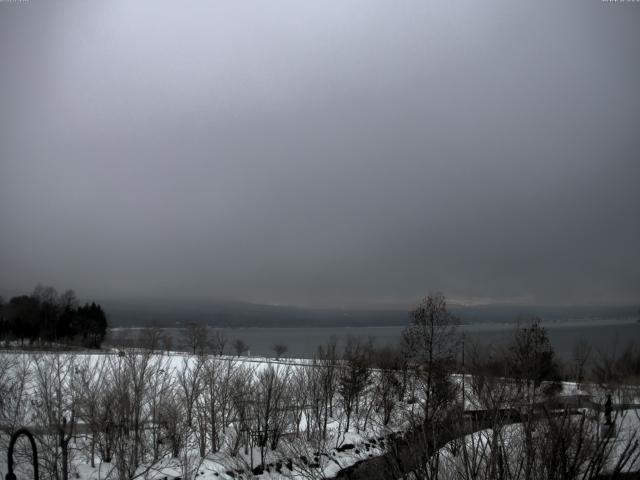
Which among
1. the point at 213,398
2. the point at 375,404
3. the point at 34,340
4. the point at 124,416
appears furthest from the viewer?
the point at 34,340

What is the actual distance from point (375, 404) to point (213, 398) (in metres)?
19.2

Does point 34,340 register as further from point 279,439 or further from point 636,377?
point 636,377

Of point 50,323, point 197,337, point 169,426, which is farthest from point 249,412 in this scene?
point 50,323

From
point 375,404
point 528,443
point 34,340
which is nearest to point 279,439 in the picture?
point 375,404

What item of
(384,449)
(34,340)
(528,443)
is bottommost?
(34,340)

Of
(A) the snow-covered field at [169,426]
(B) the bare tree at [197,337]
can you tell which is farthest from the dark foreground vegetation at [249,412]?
(B) the bare tree at [197,337]

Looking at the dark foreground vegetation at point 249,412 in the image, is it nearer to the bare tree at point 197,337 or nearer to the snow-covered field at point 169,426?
the snow-covered field at point 169,426

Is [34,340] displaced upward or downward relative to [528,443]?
downward

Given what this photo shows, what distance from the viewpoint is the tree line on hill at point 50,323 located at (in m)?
104

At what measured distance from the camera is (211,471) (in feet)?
91.0

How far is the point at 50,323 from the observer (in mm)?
111188

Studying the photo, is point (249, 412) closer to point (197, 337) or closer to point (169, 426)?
point (169, 426)

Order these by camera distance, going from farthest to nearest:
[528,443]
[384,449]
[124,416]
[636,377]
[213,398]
A: 1. [636,377]
2. [213,398]
3. [124,416]
4. [384,449]
5. [528,443]

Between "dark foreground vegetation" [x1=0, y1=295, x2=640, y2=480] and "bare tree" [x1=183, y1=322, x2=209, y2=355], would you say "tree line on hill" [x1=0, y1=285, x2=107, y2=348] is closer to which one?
"bare tree" [x1=183, y1=322, x2=209, y2=355]
